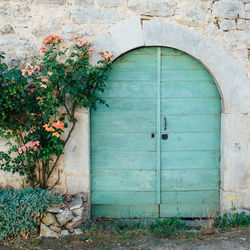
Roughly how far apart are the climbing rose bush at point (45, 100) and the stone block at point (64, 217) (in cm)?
51

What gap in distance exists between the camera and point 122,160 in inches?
169

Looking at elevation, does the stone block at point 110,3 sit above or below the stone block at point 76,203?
above

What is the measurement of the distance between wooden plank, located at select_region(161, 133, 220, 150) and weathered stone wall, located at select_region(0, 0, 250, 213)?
155 mm

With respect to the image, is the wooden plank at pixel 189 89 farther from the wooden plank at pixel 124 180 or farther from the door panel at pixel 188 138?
the wooden plank at pixel 124 180

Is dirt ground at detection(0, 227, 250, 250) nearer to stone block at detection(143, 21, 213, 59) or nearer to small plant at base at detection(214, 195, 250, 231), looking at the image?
small plant at base at detection(214, 195, 250, 231)

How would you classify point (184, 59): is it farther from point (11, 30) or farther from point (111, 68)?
point (11, 30)

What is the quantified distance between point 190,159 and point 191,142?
8.5 inches

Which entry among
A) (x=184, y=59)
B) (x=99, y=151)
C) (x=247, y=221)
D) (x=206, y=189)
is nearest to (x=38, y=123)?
(x=99, y=151)

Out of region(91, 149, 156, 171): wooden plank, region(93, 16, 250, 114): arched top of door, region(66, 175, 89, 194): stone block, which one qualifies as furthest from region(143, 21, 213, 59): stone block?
region(66, 175, 89, 194): stone block

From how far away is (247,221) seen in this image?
4.02 meters

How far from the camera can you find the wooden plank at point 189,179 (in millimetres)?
4328

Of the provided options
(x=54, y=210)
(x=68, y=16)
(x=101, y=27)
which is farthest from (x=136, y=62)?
(x=54, y=210)

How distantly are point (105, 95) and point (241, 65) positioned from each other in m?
1.67

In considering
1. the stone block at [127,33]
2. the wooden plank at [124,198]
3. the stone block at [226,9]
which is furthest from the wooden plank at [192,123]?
the stone block at [226,9]
